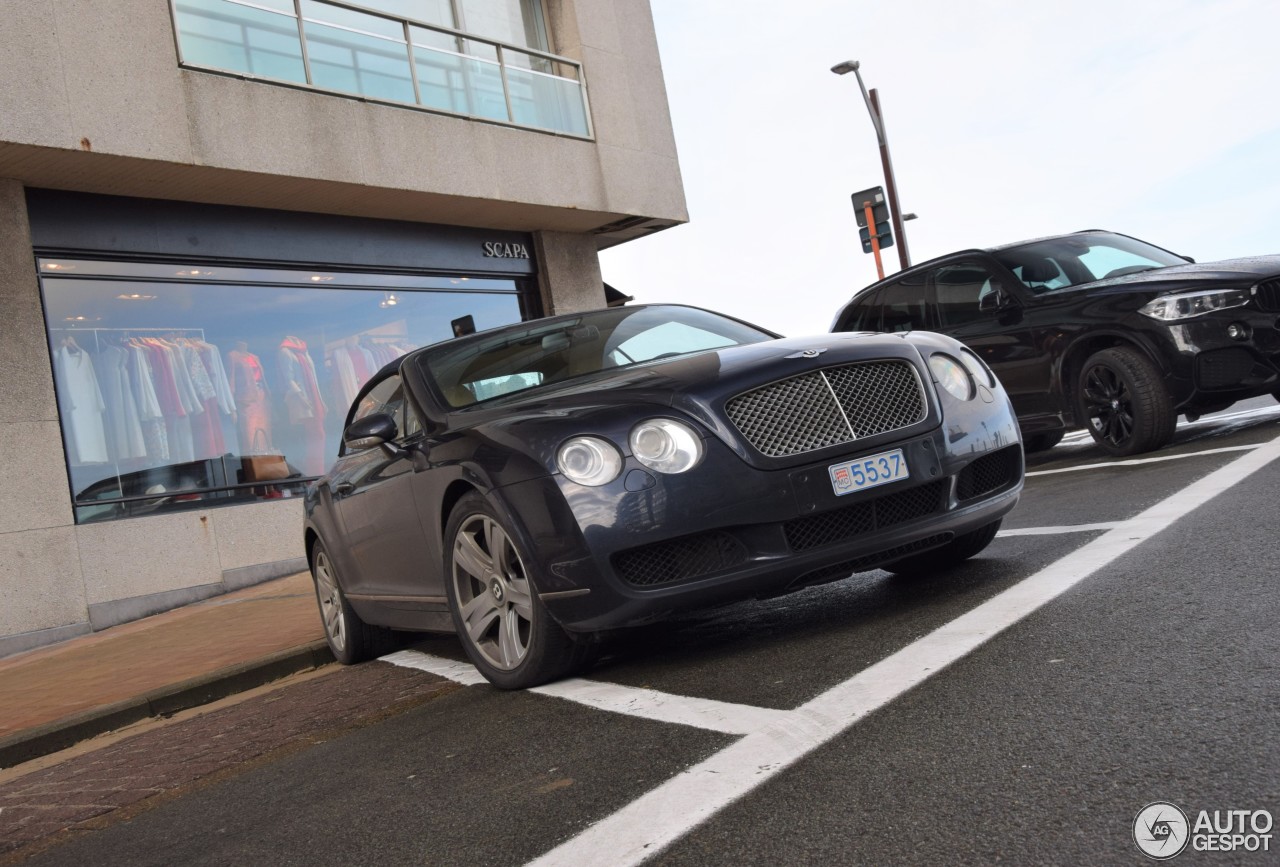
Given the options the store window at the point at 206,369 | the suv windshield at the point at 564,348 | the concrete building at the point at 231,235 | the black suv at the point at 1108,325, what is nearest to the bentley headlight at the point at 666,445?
the suv windshield at the point at 564,348

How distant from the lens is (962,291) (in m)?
9.91

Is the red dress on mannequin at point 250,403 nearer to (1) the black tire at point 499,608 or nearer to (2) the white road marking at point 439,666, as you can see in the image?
(2) the white road marking at point 439,666

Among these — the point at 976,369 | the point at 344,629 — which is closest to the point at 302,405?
the point at 344,629

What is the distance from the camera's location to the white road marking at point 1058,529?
5559 millimetres

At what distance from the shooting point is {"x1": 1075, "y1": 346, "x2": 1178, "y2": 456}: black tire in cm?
835

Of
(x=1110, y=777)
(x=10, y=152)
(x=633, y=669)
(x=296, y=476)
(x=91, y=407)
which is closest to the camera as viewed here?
(x=1110, y=777)

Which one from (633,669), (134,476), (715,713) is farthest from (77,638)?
(715,713)

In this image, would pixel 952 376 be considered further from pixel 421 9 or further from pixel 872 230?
pixel 872 230

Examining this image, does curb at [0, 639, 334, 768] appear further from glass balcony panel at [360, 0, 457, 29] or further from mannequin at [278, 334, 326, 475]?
glass balcony panel at [360, 0, 457, 29]

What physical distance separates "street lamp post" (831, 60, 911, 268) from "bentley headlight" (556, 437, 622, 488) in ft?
69.8

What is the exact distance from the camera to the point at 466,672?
521 centimetres

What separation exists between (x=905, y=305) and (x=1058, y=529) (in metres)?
4.93

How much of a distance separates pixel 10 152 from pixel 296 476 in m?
4.35

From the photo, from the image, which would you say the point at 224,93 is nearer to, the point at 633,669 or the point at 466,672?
the point at 466,672
